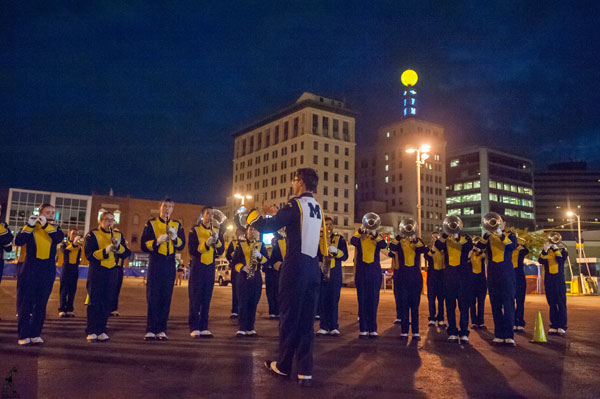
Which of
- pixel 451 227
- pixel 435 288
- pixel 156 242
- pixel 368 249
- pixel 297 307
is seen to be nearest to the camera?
pixel 297 307

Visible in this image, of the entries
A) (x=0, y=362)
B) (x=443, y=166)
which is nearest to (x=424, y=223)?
(x=443, y=166)

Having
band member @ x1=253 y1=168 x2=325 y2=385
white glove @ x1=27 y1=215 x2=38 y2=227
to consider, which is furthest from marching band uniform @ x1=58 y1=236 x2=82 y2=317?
band member @ x1=253 y1=168 x2=325 y2=385

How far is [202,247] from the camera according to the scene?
355 inches

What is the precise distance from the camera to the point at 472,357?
24.7 feet

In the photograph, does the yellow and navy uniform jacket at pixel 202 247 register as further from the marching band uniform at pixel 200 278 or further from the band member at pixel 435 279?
the band member at pixel 435 279

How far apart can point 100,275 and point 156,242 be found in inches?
46.9

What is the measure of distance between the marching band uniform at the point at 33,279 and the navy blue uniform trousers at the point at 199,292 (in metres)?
2.39

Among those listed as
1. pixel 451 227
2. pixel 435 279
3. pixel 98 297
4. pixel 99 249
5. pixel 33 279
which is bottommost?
pixel 98 297

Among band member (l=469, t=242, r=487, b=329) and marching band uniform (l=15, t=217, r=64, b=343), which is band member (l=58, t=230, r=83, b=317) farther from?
band member (l=469, t=242, r=487, b=329)

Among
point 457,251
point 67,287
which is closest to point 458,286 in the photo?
point 457,251

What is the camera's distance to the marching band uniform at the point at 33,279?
760 centimetres

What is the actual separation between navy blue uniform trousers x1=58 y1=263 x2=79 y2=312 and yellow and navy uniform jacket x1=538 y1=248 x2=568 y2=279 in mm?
12710

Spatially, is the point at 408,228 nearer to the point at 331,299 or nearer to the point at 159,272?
the point at 331,299

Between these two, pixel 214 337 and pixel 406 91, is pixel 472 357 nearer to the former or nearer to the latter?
pixel 214 337
